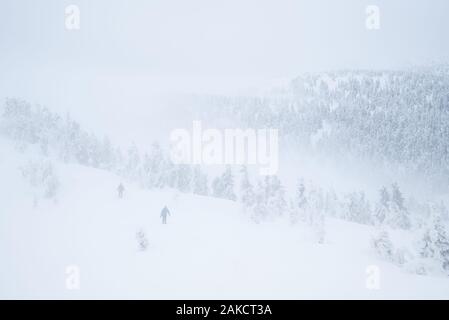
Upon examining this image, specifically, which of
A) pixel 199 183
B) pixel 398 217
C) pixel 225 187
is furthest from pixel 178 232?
pixel 398 217

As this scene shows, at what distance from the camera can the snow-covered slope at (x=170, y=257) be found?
29.5 feet

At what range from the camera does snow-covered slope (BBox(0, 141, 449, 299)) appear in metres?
9.00

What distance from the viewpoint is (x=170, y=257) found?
974 cm

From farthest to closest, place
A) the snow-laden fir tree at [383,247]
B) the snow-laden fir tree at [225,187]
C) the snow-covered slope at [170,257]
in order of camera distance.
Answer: the snow-laden fir tree at [225,187], the snow-laden fir tree at [383,247], the snow-covered slope at [170,257]

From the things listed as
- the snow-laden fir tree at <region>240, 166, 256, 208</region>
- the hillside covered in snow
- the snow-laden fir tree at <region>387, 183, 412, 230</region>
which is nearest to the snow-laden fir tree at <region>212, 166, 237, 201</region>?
the hillside covered in snow

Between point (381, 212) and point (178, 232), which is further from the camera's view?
point (381, 212)

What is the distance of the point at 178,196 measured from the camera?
14.6 metres

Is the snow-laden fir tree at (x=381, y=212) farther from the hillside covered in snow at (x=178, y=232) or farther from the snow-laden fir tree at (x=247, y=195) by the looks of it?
the snow-laden fir tree at (x=247, y=195)

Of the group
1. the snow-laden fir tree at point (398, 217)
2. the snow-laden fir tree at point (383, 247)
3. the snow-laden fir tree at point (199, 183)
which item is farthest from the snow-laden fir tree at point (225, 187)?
the snow-laden fir tree at point (383, 247)

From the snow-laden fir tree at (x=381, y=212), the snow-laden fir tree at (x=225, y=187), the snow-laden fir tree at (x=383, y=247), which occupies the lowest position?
the snow-laden fir tree at (x=381, y=212)

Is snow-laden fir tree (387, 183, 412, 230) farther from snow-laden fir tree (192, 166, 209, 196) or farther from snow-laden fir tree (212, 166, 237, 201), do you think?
snow-laden fir tree (192, 166, 209, 196)

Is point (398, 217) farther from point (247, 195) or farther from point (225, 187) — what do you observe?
point (225, 187)
